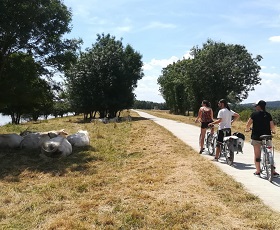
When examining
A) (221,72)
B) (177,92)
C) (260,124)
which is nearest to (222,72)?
(221,72)

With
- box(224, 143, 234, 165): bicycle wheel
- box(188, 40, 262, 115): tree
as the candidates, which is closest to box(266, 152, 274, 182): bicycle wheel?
box(224, 143, 234, 165): bicycle wheel

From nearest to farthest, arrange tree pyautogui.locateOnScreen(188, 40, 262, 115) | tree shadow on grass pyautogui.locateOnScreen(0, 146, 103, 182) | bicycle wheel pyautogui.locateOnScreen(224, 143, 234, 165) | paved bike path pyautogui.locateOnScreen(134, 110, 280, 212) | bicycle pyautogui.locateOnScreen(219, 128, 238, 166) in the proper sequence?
paved bike path pyautogui.locateOnScreen(134, 110, 280, 212) < bicycle pyautogui.locateOnScreen(219, 128, 238, 166) < bicycle wheel pyautogui.locateOnScreen(224, 143, 234, 165) < tree shadow on grass pyautogui.locateOnScreen(0, 146, 103, 182) < tree pyautogui.locateOnScreen(188, 40, 262, 115)

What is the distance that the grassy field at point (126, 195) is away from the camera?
5535mm

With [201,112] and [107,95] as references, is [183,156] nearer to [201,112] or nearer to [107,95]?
[201,112]

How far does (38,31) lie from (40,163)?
8.86 m

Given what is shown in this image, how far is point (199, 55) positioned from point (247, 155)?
3934 cm

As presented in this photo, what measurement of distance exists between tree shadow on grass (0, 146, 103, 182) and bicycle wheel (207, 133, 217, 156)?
3.88m

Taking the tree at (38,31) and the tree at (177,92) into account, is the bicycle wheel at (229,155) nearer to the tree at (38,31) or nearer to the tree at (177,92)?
the tree at (38,31)

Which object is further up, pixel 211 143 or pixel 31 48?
pixel 31 48

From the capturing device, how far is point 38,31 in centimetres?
1767

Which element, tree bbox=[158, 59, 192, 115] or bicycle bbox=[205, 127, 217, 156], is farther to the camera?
tree bbox=[158, 59, 192, 115]

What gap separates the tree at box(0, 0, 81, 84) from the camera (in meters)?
15.7

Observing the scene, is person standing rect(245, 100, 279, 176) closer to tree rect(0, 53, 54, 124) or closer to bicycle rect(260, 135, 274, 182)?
bicycle rect(260, 135, 274, 182)

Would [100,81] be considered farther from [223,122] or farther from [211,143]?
[223,122]
